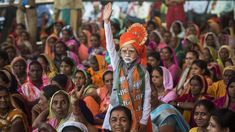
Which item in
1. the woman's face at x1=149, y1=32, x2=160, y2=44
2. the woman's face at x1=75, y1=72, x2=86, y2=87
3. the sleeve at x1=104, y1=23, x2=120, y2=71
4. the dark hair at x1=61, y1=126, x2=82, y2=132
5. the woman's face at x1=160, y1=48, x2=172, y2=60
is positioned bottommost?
the dark hair at x1=61, y1=126, x2=82, y2=132

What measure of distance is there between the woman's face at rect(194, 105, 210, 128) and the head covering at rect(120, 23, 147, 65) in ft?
2.19

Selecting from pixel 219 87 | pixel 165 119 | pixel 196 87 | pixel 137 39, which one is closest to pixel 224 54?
pixel 219 87

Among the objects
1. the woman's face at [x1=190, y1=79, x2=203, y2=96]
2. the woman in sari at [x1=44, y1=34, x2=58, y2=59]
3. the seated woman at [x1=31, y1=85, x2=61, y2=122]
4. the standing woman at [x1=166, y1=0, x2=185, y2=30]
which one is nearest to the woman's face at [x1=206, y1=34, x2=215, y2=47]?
the standing woman at [x1=166, y1=0, x2=185, y2=30]

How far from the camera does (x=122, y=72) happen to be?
6000 millimetres

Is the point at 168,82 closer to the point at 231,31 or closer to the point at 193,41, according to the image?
the point at 193,41

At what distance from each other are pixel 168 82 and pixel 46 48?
11.5 feet

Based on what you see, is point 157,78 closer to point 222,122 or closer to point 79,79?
point 79,79

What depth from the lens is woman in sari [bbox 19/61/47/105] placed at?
311 inches

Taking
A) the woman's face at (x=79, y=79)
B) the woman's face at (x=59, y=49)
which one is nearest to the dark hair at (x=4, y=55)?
the woman's face at (x=59, y=49)

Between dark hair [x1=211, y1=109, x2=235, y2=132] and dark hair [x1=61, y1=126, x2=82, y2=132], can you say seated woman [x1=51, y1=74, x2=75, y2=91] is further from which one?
dark hair [x1=211, y1=109, x2=235, y2=132]

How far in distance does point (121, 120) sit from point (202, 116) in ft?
3.06

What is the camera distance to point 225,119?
209 inches

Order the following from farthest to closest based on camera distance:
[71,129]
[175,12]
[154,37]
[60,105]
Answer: [175,12] → [154,37] → [60,105] → [71,129]

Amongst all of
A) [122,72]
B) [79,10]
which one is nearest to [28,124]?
[122,72]
